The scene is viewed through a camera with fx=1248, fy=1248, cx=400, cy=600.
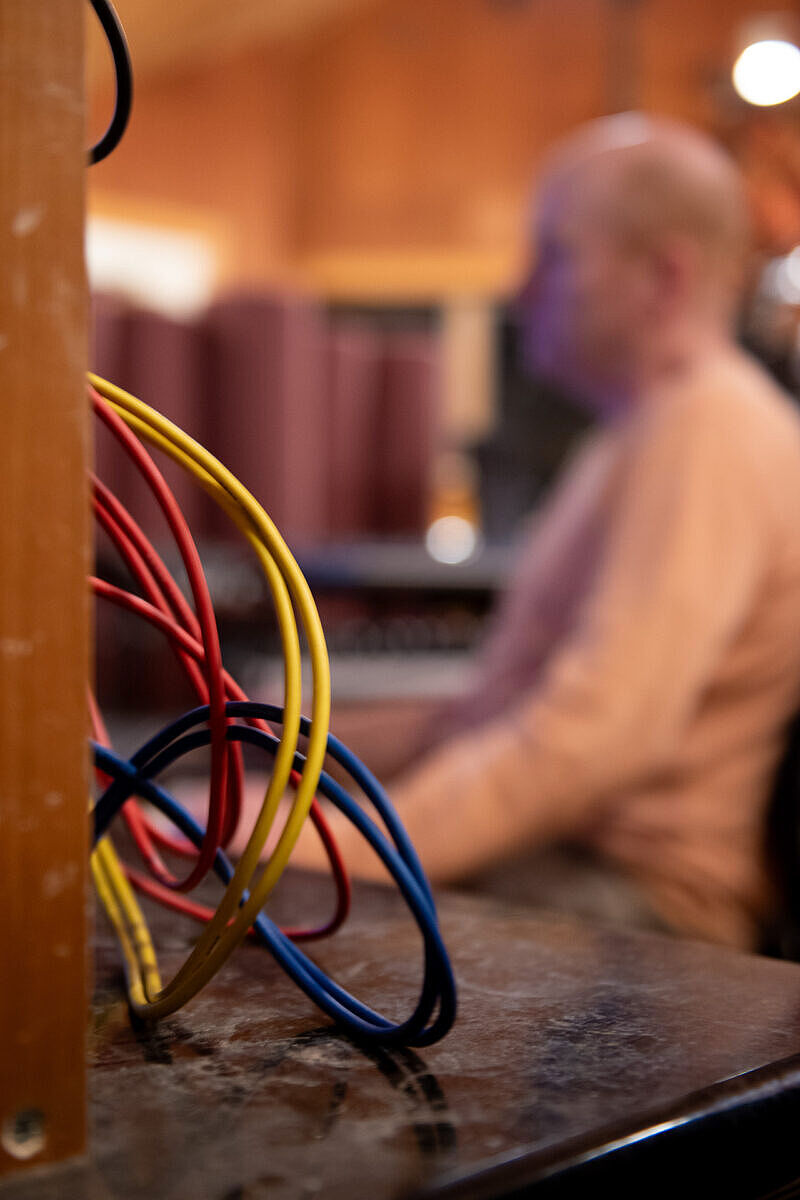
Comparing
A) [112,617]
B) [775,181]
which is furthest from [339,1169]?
[775,181]

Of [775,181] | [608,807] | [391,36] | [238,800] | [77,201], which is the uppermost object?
[391,36]

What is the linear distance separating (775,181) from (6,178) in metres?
3.49

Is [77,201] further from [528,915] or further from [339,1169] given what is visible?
[528,915]

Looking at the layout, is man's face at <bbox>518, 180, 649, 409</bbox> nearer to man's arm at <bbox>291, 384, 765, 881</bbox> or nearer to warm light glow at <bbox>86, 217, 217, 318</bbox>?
man's arm at <bbox>291, 384, 765, 881</bbox>

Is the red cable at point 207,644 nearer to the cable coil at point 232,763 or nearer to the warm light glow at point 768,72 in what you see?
the cable coil at point 232,763

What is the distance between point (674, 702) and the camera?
Result: 0.97 metres

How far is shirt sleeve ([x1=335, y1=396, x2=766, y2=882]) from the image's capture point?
3.09 ft

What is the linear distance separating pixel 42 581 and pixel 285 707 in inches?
3.4

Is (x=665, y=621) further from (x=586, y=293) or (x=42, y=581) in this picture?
(x=42, y=581)

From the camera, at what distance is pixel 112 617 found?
2721mm

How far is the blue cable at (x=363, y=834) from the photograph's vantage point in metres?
0.31

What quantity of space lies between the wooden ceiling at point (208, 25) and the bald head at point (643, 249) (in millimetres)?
5612

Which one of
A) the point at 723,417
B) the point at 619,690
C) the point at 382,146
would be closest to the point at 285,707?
the point at 619,690

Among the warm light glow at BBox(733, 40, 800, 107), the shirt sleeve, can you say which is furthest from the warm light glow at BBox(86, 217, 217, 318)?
the shirt sleeve
